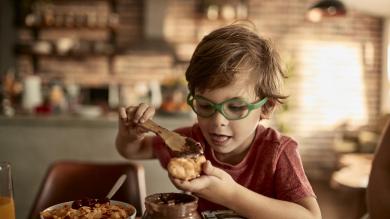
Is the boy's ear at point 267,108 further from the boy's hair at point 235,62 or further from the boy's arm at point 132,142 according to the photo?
the boy's arm at point 132,142

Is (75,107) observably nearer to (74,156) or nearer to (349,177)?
(74,156)

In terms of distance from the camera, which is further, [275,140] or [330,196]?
[330,196]

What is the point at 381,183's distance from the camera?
1.26 m

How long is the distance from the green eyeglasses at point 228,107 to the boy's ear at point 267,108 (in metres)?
0.10

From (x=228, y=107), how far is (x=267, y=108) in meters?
0.19

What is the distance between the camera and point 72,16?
5938mm

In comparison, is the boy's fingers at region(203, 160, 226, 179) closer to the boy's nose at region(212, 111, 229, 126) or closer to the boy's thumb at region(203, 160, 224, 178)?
the boy's thumb at region(203, 160, 224, 178)

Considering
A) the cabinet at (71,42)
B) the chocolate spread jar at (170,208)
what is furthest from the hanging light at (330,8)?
the chocolate spread jar at (170,208)

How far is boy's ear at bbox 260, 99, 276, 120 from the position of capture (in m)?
1.20

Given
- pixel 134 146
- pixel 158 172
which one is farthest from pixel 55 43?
pixel 134 146

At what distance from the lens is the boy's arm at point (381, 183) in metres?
1.25

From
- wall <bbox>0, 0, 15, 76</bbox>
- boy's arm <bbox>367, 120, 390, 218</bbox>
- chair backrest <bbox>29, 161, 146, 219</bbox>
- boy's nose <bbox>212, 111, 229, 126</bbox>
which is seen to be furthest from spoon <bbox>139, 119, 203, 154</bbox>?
wall <bbox>0, 0, 15, 76</bbox>

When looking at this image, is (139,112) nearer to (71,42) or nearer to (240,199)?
(240,199)

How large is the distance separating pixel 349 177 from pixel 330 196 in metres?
1.37
